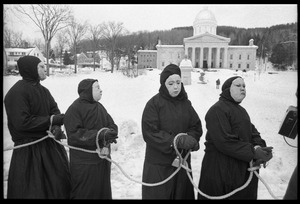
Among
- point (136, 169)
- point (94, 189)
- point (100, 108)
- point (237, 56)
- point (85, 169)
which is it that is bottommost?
point (136, 169)

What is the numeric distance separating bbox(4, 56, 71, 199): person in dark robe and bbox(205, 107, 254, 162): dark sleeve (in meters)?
1.82

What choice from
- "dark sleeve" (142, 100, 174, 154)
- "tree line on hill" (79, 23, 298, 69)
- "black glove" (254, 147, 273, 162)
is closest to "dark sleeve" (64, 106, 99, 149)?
"dark sleeve" (142, 100, 174, 154)

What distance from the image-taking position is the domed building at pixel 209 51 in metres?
44.0

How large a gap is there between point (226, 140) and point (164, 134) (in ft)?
2.20

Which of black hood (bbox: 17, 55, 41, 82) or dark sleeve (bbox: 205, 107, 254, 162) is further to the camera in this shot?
black hood (bbox: 17, 55, 41, 82)

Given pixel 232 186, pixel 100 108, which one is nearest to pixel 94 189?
pixel 100 108

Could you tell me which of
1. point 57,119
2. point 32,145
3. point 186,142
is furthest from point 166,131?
A: point 32,145

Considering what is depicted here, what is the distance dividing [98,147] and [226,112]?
4.95 feet

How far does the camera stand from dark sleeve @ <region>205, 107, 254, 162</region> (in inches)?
104

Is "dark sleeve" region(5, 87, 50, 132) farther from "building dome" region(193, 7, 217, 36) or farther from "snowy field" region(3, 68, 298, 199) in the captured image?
"building dome" region(193, 7, 217, 36)

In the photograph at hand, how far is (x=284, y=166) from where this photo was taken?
4820 mm

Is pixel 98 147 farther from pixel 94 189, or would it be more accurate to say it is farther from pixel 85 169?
pixel 94 189

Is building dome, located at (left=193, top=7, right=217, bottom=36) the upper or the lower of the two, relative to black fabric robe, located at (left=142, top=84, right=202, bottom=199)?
upper

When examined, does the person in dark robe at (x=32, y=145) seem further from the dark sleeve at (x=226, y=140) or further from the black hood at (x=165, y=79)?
the dark sleeve at (x=226, y=140)
